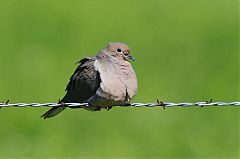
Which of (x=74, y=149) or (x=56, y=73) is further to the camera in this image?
(x=56, y=73)

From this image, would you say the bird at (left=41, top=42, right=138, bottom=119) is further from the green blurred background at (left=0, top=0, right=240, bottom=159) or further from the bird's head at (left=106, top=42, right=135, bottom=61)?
the green blurred background at (left=0, top=0, right=240, bottom=159)

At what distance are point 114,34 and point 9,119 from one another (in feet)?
13.8

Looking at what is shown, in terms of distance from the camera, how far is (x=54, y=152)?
412 inches

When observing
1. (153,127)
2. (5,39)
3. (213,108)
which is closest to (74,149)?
(153,127)

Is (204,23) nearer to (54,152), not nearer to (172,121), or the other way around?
(172,121)

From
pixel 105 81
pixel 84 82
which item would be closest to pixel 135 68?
pixel 84 82

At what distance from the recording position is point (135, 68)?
44.4 ft

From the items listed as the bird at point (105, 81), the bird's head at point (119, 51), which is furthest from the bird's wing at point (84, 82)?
the bird's head at point (119, 51)

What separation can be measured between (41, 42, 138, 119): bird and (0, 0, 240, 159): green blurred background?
6.96ft

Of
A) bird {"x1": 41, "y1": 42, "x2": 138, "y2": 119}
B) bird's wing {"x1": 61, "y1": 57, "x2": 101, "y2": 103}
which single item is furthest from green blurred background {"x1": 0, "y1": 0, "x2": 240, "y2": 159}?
bird {"x1": 41, "y1": 42, "x2": 138, "y2": 119}

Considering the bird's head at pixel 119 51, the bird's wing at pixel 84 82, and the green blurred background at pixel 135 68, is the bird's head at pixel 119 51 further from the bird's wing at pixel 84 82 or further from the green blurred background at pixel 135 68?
the green blurred background at pixel 135 68

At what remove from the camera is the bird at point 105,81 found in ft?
26.1

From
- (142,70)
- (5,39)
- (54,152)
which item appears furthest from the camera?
(5,39)

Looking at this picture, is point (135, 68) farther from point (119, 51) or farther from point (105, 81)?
point (105, 81)
